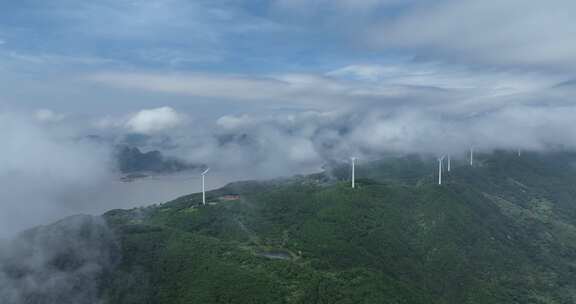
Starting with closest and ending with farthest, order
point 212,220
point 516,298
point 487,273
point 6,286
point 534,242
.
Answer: point 6,286
point 516,298
point 487,273
point 212,220
point 534,242

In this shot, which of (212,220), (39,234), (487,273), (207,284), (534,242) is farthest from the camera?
(534,242)

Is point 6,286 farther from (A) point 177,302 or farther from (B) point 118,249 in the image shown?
(A) point 177,302

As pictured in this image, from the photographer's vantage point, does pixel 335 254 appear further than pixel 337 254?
No

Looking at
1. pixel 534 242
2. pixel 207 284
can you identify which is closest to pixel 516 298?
pixel 534 242
